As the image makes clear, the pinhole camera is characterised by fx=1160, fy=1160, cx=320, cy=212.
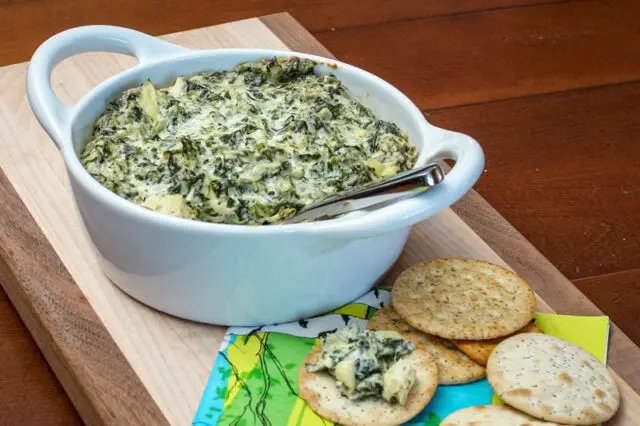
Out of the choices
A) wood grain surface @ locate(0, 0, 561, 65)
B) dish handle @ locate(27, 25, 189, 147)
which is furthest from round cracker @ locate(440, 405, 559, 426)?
wood grain surface @ locate(0, 0, 561, 65)

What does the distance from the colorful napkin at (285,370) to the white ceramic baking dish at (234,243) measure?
0.02 metres

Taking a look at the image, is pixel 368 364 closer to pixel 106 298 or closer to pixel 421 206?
pixel 421 206

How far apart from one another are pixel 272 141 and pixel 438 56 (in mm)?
1044

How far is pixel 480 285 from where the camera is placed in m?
1.70

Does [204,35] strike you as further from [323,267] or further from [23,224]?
[323,267]

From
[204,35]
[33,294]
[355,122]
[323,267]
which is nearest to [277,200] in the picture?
[323,267]

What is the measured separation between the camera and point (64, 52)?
1.79 metres

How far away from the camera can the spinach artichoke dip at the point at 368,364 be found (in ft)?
4.85

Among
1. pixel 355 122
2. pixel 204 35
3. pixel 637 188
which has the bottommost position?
pixel 637 188

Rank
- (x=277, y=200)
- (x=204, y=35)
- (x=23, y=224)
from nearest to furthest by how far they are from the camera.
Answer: (x=277, y=200) → (x=23, y=224) → (x=204, y=35)

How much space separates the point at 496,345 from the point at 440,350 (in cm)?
8

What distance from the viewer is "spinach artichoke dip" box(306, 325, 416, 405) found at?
4.85 feet

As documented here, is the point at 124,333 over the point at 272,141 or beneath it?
beneath

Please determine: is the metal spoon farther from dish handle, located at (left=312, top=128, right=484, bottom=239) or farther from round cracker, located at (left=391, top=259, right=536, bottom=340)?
round cracker, located at (left=391, top=259, right=536, bottom=340)
